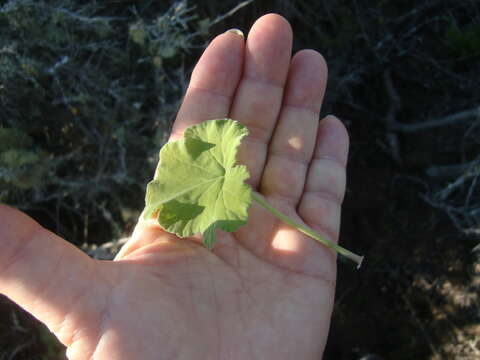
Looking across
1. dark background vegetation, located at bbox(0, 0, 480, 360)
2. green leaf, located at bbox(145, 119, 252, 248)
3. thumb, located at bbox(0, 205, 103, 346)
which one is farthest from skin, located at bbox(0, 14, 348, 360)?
dark background vegetation, located at bbox(0, 0, 480, 360)

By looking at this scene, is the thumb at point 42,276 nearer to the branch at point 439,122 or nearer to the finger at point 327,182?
the finger at point 327,182

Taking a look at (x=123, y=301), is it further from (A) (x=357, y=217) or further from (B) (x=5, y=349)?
(A) (x=357, y=217)

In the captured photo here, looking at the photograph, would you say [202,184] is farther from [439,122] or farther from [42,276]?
[439,122]

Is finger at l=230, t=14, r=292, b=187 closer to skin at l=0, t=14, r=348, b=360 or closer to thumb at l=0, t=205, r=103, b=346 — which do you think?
skin at l=0, t=14, r=348, b=360

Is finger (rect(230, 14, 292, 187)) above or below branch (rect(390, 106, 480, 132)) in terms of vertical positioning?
above

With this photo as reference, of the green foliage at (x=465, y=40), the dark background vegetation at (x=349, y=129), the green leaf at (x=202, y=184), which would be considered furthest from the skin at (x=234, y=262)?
the green foliage at (x=465, y=40)

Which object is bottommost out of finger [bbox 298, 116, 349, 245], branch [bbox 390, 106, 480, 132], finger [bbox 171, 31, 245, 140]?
branch [bbox 390, 106, 480, 132]

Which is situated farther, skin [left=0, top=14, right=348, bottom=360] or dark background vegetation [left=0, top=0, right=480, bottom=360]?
dark background vegetation [left=0, top=0, right=480, bottom=360]
